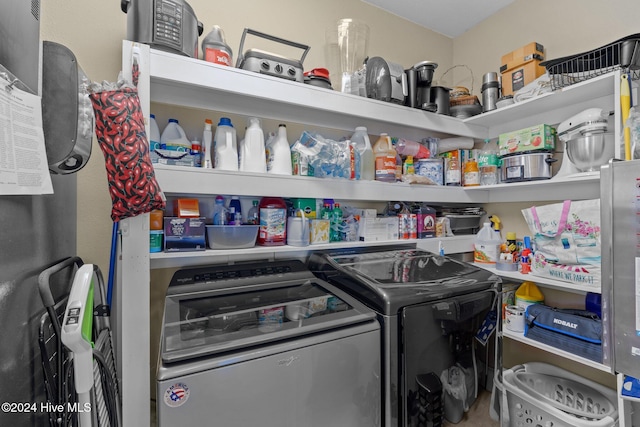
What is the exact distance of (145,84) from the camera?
3.76 feet

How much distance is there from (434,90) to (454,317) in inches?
62.3

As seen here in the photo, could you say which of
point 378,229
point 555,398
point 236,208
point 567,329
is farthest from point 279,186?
point 555,398

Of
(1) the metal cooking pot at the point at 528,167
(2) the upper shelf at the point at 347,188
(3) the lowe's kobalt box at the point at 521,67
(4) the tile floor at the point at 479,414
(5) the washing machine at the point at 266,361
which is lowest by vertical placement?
(4) the tile floor at the point at 479,414

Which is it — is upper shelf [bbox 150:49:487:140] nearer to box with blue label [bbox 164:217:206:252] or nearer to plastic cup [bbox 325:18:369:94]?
plastic cup [bbox 325:18:369:94]

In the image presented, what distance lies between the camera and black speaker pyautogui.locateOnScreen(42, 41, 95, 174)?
2.77 feet

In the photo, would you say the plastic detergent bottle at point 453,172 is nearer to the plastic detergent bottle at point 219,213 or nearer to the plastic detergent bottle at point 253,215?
the plastic detergent bottle at point 253,215

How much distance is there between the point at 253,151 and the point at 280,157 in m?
0.14

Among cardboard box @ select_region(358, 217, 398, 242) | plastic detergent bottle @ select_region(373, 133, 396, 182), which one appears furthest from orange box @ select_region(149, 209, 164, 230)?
plastic detergent bottle @ select_region(373, 133, 396, 182)

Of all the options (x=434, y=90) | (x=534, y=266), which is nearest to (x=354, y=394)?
(x=534, y=266)

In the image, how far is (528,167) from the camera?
69.9 inches

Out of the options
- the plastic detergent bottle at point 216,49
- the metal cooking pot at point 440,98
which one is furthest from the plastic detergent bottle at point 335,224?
the metal cooking pot at point 440,98

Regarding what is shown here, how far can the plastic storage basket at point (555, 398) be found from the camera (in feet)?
4.54

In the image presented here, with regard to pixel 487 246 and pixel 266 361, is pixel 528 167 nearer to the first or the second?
pixel 487 246

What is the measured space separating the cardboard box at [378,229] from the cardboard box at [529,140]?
88 centimetres
